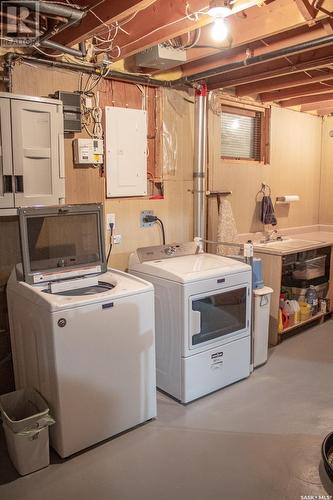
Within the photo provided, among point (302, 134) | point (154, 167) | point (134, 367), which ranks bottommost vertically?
point (134, 367)

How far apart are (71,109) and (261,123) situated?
99.3 inches

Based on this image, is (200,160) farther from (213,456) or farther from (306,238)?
(213,456)

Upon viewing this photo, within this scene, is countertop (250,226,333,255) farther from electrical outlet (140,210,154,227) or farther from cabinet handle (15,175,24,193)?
cabinet handle (15,175,24,193)

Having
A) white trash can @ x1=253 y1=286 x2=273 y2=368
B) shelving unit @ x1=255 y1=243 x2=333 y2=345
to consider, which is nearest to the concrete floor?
white trash can @ x1=253 y1=286 x2=273 y2=368

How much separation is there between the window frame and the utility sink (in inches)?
36.4

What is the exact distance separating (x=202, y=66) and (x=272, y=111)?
163 centimetres

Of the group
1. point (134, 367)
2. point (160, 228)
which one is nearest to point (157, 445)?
Result: point (134, 367)

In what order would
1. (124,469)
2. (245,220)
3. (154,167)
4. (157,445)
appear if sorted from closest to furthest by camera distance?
(124,469) < (157,445) < (154,167) < (245,220)

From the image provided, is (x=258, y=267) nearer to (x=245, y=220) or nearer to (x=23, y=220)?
(x=245, y=220)

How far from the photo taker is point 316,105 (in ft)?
15.9

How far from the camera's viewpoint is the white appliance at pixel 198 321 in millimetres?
2895

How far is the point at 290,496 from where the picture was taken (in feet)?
6.91

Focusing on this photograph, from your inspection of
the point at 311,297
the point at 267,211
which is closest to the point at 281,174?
the point at 267,211

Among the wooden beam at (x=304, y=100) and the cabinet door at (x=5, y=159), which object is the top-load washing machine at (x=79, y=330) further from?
the wooden beam at (x=304, y=100)
